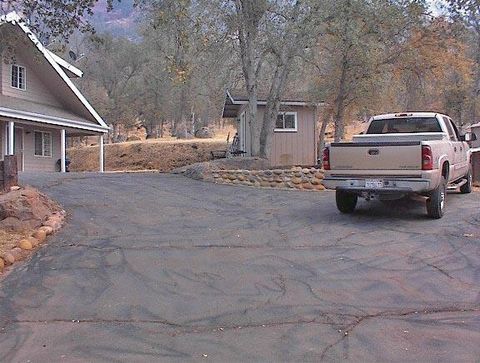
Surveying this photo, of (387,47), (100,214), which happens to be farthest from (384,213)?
(387,47)

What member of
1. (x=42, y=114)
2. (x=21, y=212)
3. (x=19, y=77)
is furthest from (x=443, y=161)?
(x=19, y=77)

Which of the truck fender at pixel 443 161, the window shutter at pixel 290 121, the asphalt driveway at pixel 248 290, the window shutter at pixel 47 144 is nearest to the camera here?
the asphalt driveway at pixel 248 290

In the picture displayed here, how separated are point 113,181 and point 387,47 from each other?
10.6 meters

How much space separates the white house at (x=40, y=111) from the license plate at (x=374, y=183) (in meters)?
16.0

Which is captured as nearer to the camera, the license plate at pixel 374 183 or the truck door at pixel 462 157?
the license plate at pixel 374 183

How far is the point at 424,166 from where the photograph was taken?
29.9ft

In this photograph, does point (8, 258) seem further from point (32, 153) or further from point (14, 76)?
point (32, 153)

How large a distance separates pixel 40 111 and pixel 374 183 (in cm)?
1783

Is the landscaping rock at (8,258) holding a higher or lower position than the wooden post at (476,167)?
lower

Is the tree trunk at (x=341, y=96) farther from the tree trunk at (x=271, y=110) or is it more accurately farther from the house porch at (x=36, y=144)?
the house porch at (x=36, y=144)

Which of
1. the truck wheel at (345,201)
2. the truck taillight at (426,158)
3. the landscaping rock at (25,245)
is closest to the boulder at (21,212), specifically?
the landscaping rock at (25,245)

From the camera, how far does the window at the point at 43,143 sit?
1005 inches

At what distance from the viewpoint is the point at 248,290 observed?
5762mm

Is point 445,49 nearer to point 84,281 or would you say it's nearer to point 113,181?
point 113,181
